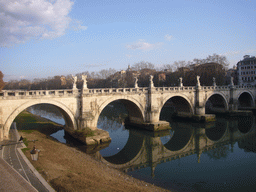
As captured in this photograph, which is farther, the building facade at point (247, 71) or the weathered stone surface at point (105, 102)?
the building facade at point (247, 71)

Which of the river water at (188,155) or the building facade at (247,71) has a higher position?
the building facade at (247,71)

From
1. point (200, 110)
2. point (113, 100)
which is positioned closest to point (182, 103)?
point (200, 110)

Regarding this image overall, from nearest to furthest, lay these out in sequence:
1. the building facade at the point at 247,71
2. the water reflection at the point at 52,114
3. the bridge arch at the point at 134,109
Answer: the bridge arch at the point at 134,109 → the water reflection at the point at 52,114 → the building facade at the point at 247,71

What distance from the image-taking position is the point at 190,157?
15781 millimetres

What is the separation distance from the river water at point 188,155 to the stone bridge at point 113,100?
216cm

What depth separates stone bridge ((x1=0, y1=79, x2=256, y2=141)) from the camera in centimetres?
1513

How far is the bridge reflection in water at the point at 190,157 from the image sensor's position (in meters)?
11.8

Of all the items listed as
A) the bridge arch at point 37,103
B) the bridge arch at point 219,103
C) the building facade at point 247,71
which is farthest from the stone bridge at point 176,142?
the building facade at point 247,71

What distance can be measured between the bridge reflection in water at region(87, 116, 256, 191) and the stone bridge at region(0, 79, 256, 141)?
8.68ft

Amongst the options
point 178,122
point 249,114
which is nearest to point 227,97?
point 249,114

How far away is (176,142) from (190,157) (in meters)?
4.12

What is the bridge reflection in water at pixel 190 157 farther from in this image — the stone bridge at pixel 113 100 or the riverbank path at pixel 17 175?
the riverbank path at pixel 17 175

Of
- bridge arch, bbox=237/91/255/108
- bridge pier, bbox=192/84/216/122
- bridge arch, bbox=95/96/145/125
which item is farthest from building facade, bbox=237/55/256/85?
bridge arch, bbox=95/96/145/125

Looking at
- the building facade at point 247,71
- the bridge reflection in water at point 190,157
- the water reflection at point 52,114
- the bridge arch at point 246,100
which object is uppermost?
the building facade at point 247,71
